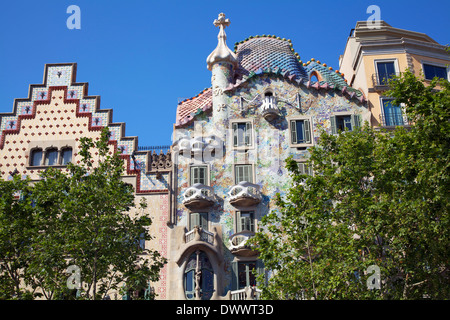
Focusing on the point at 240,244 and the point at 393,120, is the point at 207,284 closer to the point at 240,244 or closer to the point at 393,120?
the point at 240,244

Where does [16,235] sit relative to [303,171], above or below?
below

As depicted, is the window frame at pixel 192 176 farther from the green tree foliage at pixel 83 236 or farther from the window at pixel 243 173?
the green tree foliage at pixel 83 236

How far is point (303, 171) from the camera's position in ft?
102

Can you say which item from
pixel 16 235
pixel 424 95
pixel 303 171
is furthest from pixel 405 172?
pixel 16 235

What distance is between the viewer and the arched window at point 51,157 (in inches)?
1288

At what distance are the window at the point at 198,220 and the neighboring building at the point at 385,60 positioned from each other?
10076mm

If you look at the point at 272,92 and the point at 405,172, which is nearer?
the point at 405,172

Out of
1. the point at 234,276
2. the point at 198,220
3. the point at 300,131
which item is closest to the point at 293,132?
the point at 300,131

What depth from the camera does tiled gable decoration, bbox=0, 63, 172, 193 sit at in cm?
3198

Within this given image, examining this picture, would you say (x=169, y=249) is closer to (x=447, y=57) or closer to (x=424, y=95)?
(x=424, y=95)

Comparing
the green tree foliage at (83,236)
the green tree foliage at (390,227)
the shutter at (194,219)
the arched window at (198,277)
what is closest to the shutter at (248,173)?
the shutter at (194,219)
